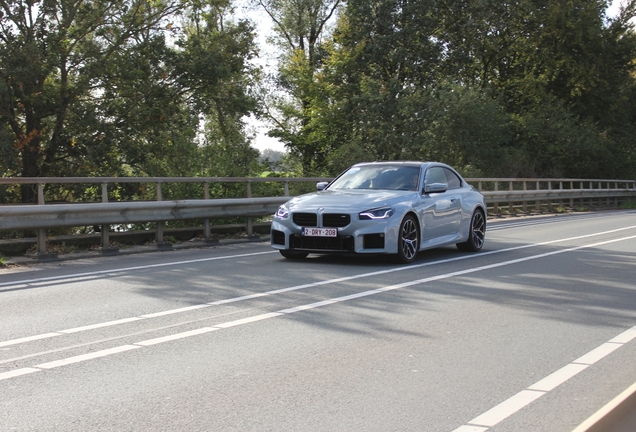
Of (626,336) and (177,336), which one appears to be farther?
(626,336)

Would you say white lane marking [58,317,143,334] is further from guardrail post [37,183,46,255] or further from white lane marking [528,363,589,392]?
guardrail post [37,183,46,255]

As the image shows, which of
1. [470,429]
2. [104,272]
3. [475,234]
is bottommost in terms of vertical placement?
[470,429]

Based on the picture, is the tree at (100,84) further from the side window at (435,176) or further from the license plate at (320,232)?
the license plate at (320,232)

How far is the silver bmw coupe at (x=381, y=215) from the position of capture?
36.4 ft

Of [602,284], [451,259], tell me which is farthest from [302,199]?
[602,284]

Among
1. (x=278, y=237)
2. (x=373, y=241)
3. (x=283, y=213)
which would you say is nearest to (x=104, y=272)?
(x=278, y=237)

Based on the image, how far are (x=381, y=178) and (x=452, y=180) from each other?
154 cm

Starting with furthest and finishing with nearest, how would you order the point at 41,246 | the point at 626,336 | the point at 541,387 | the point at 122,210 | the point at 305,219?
the point at 122,210, the point at 41,246, the point at 305,219, the point at 626,336, the point at 541,387

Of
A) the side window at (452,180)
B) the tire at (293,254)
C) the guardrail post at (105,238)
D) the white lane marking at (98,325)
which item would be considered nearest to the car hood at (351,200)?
the tire at (293,254)

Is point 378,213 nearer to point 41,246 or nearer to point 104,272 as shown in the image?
point 104,272

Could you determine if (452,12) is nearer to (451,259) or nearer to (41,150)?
(41,150)

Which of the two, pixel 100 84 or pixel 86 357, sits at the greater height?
pixel 100 84

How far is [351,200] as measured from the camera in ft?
37.6

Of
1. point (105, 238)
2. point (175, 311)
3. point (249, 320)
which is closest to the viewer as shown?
point (249, 320)
